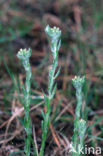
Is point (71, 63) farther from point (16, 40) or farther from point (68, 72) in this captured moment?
point (16, 40)

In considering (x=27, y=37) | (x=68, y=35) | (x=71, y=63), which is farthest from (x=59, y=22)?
(x=71, y=63)

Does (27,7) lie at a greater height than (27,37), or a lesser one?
greater

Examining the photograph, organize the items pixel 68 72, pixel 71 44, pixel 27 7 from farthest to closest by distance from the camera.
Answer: pixel 27 7
pixel 71 44
pixel 68 72

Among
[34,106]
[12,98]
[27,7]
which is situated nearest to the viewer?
[34,106]

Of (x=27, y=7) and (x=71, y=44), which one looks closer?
(x=71, y=44)

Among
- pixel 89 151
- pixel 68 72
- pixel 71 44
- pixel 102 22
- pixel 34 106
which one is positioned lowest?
pixel 89 151

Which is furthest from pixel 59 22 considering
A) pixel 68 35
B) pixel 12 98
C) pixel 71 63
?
pixel 12 98

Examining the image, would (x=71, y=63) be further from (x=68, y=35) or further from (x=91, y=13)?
(x=91, y=13)
